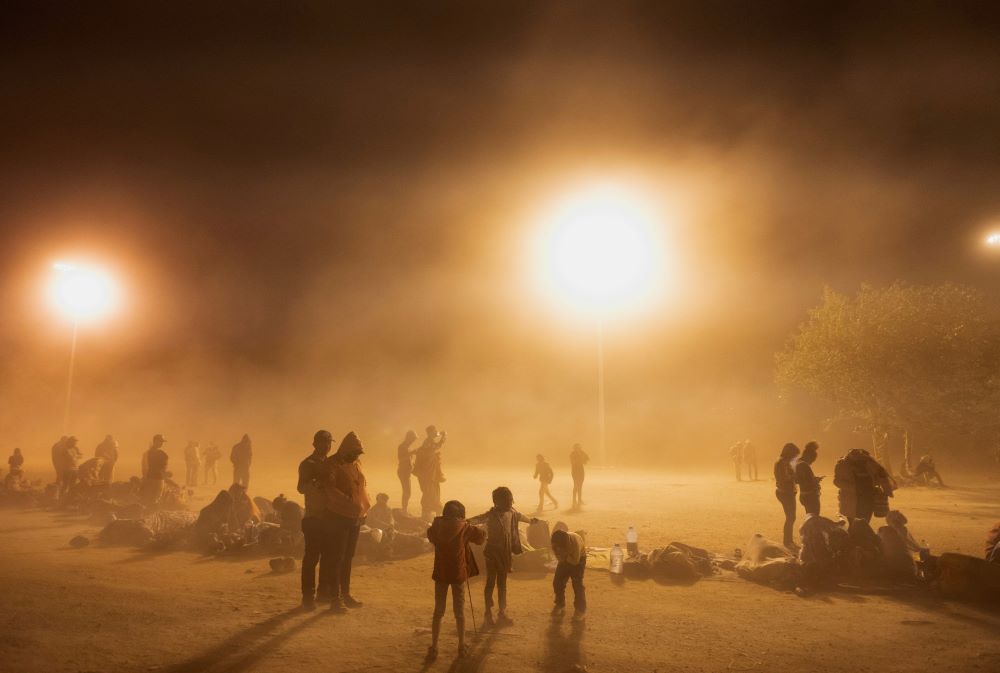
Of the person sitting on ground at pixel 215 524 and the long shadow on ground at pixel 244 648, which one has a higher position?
the person sitting on ground at pixel 215 524

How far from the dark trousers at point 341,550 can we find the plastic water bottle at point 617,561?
180 inches

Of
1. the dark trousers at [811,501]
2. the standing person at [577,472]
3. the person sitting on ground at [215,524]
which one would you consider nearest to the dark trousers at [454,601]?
the person sitting on ground at [215,524]

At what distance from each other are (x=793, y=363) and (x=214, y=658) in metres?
32.8

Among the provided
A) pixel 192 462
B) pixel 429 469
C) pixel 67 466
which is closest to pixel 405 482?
pixel 429 469

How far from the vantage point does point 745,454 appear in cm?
3005

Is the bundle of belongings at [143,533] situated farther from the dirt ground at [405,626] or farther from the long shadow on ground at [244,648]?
the long shadow on ground at [244,648]

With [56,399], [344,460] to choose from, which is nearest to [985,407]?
[344,460]

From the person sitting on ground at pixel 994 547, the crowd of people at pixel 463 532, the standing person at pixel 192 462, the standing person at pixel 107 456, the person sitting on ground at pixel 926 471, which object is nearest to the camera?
the crowd of people at pixel 463 532

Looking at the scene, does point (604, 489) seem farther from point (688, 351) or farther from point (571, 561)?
point (688, 351)

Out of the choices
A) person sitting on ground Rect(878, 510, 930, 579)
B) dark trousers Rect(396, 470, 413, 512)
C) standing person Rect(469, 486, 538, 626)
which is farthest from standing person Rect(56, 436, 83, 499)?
person sitting on ground Rect(878, 510, 930, 579)

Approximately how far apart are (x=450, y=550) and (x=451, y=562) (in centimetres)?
13

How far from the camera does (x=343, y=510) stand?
25.3ft

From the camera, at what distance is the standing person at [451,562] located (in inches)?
245

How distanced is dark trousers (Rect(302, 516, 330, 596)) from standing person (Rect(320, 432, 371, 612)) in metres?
0.08
